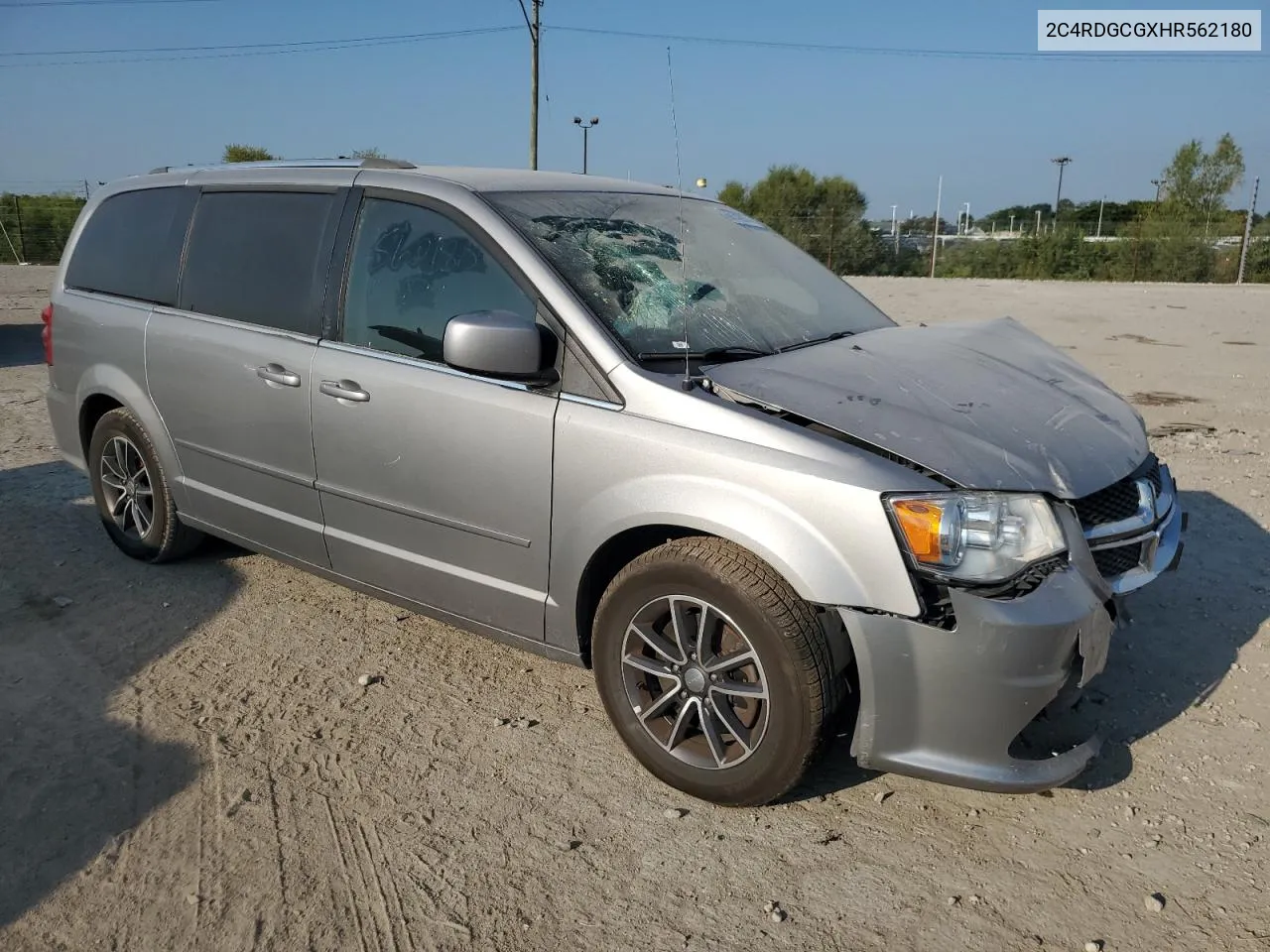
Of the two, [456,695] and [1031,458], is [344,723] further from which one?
[1031,458]

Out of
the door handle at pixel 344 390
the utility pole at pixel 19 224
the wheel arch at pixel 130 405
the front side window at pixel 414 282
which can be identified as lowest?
the wheel arch at pixel 130 405

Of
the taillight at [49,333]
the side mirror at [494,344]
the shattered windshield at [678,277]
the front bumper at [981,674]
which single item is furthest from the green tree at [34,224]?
the front bumper at [981,674]

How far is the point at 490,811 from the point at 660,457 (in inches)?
46.1

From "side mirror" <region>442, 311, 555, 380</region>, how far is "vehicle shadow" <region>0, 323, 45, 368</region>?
933 cm

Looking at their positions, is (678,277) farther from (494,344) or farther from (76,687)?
(76,687)

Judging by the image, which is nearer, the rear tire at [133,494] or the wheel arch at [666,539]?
the wheel arch at [666,539]

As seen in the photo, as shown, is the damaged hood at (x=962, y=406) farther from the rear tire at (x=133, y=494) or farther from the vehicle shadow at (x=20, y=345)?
the vehicle shadow at (x=20, y=345)

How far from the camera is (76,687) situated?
12.0 feet

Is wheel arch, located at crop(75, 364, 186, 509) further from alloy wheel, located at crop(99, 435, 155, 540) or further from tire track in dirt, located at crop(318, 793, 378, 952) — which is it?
tire track in dirt, located at crop(318, 793, 378, 952)

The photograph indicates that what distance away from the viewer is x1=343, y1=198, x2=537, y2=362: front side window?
10.8ft

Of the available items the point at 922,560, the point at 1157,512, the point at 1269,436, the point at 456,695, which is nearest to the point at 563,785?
the point at 456,695

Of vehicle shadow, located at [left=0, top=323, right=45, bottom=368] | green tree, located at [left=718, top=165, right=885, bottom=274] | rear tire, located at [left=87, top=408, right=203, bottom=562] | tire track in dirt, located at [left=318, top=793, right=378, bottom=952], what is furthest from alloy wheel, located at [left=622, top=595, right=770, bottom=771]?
green tree, located at [left=718, top=165, right=885, bottom=274]

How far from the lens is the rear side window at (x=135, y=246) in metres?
4.45

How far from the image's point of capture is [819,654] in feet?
8.63
